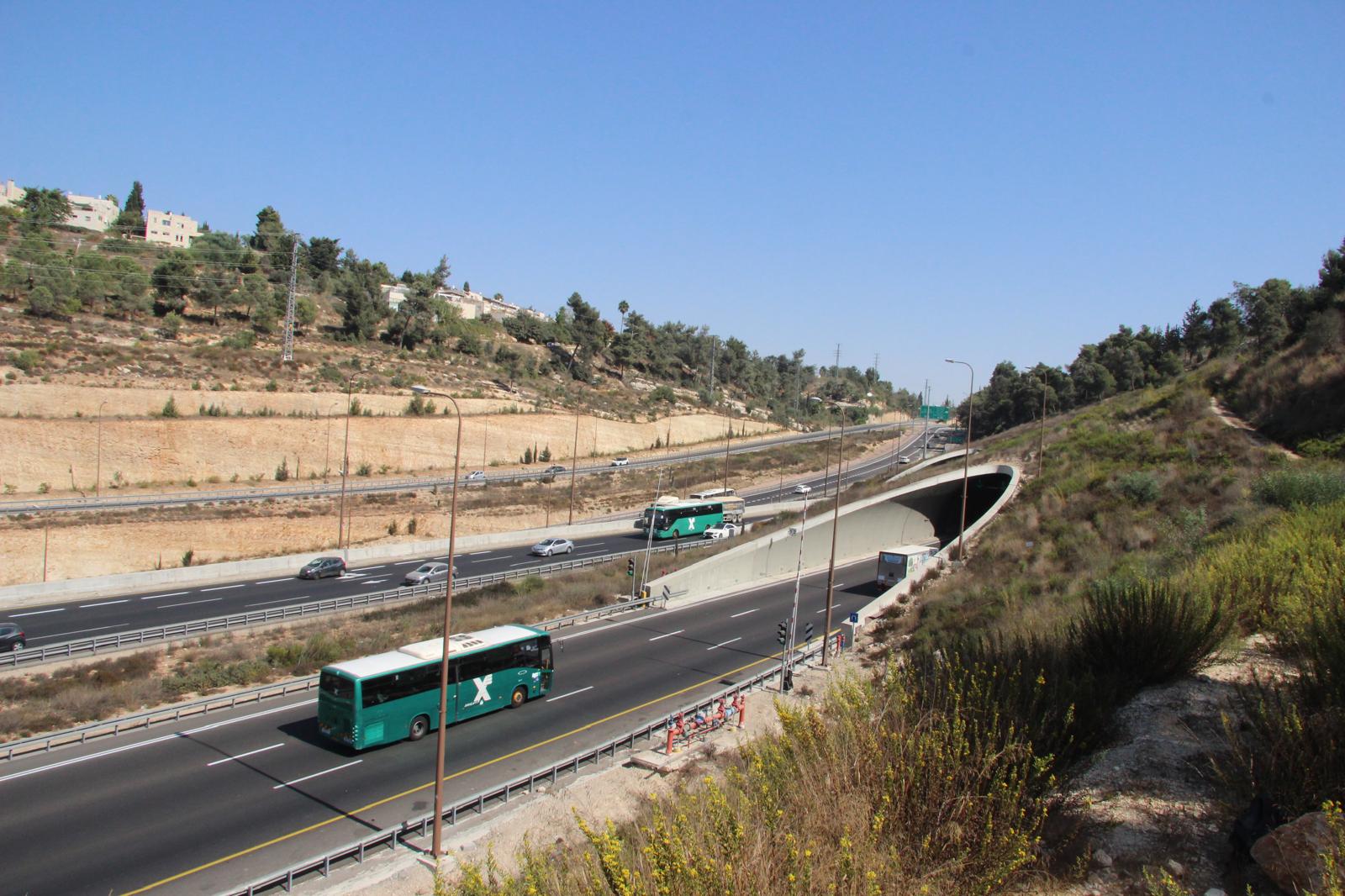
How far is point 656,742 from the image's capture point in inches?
792

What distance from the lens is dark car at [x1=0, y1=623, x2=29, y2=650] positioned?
26453 mm

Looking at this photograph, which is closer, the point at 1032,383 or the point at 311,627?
the point at 311,627

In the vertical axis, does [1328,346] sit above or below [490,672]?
above

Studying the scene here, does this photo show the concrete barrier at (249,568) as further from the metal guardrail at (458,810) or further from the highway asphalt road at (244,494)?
the metal guardrail at (458,810)

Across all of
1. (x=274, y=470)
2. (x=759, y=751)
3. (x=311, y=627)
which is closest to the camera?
(x=759, y=751)

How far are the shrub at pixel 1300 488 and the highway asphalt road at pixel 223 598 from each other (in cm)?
3281

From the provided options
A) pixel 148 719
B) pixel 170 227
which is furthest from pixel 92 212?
pixel 148 719

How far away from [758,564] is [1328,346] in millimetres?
34965

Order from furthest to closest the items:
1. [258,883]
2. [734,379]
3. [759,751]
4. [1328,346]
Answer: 1. [734,379]
2. [1328,346]
3. [258,883]
4. [759,751]

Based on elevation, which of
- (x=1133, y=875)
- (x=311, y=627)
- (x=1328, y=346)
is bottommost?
(x=311, y=627)

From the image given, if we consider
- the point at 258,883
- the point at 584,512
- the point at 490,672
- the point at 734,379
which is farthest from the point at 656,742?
the point at 734,379

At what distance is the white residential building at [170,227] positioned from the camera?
506ft

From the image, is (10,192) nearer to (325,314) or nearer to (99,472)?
(325,314)

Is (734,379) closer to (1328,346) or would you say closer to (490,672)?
(1328,346)
